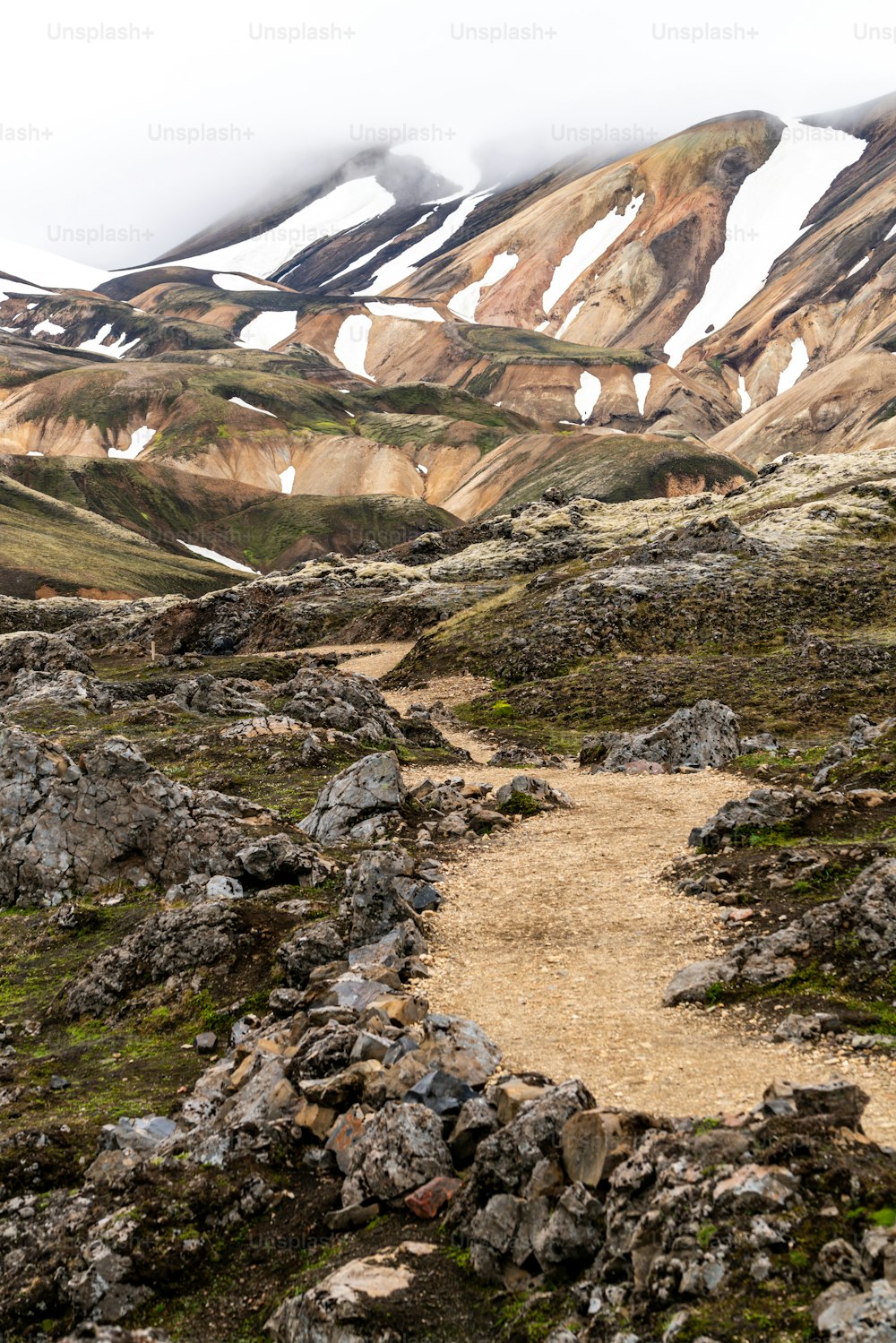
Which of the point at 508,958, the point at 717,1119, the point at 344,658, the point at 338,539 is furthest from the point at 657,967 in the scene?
the point at 338,539

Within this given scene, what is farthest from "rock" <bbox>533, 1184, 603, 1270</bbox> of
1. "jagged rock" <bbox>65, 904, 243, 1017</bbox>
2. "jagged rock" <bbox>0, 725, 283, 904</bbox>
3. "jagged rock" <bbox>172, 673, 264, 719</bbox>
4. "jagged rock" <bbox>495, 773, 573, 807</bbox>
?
"jagged rock" <bbox>172, 673, 264, 719</bbox>

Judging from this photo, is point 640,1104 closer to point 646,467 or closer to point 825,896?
point 825,896

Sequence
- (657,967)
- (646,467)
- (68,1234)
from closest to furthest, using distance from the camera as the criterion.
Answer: (68,1234), (657,967), (646,467)

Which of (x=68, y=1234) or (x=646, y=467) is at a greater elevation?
(x=68, y=1234)

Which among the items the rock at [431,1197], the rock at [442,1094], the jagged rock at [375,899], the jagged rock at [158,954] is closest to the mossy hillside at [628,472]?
the jagged rock at [375,899]

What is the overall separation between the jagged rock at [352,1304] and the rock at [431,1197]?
434 millimetres

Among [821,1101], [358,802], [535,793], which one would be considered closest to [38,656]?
[358,802]

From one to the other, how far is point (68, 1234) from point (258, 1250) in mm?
1818

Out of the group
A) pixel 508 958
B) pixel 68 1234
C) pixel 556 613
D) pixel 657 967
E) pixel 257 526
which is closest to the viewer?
pixel 68 1234

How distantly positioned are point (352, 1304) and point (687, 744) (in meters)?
22.0

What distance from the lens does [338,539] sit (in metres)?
145

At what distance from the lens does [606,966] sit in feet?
44.0

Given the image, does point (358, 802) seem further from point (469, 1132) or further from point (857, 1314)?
point (857, 1314)

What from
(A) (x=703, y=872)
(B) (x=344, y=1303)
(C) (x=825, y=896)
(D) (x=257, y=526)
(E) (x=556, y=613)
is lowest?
(D) (x=257, y=526)
